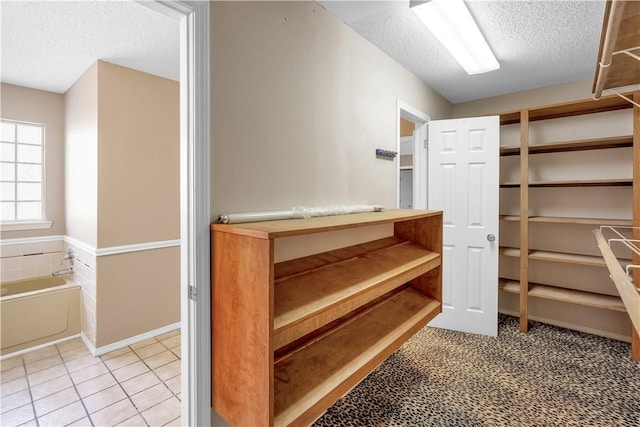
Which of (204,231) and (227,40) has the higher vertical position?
Result: (227,40)

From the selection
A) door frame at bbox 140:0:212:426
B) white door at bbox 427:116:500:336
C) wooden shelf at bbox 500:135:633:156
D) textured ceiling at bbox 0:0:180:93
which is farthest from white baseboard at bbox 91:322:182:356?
wooden shelf at bbox 500:135:633:156

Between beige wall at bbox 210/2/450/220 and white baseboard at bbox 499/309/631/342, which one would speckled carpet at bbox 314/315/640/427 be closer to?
white baseboard at bbox 499/309/631/342

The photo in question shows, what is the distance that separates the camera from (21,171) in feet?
10.4

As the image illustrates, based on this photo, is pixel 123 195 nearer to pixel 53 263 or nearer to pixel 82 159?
pixel 82 159

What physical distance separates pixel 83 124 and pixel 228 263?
8.89 feet

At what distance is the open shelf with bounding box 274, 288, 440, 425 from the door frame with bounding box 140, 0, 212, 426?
0.33 meters

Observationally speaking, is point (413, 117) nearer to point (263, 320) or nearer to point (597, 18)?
point (597, 18)

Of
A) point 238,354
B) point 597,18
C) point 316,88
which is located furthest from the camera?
point 597,18

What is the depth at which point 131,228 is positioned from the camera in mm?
2779

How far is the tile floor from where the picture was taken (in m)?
1.89

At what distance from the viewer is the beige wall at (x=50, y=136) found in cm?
307

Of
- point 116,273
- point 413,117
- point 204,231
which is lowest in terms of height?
point 116,273

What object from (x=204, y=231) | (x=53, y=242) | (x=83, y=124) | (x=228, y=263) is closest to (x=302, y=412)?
(x=228, y=263)

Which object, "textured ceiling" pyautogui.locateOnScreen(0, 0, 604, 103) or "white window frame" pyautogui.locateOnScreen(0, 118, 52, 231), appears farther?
"white window frame" pyautogui.locateOnScreen(0, 118, 52, 231)
